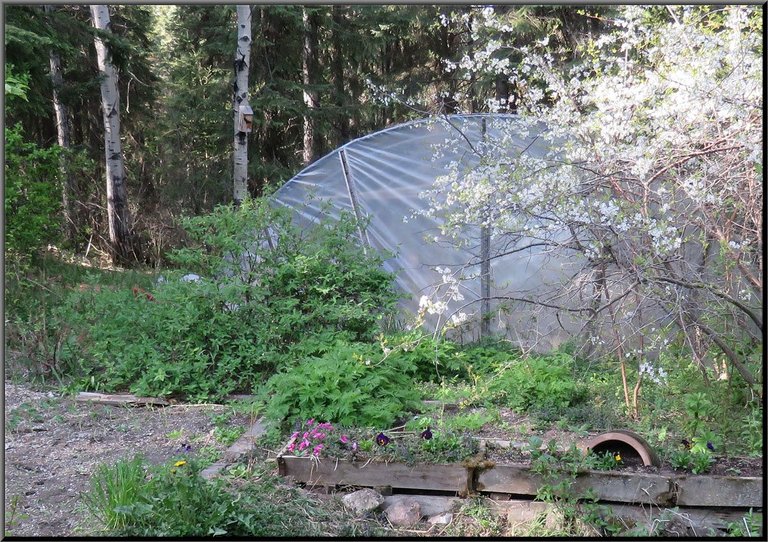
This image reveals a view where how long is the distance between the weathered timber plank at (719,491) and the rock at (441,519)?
1126 mm

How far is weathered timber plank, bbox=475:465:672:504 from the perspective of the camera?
10.4 feet

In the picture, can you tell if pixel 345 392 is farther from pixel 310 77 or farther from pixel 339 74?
pixel 339 74

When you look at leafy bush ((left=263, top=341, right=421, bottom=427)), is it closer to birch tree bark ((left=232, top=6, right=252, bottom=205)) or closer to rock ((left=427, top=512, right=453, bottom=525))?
rock ((left=427, top=512, right=453, bottom=525))

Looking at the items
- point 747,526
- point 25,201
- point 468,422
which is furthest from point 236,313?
point 747,526

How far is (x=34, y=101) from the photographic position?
8.57m

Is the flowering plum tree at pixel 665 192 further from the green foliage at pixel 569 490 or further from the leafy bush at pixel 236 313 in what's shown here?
the leafy bush at pixel 236 313

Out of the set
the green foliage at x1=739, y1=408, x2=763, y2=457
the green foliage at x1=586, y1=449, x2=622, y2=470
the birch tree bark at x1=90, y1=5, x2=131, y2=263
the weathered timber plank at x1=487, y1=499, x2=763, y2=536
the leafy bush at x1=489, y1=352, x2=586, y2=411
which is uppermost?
the birch tree bark at x1=90, y1=5, x2=131, y2=263

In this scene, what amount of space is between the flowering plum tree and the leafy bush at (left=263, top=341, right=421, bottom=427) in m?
0.62

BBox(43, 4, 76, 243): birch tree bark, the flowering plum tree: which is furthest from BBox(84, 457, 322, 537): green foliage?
BBox(43, 4, 76, 243): birch tree bark

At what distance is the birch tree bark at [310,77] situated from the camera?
1264 cm

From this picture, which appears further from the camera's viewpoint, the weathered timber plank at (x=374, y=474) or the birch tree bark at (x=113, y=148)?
the birch tree bark at (x=113, y=148)

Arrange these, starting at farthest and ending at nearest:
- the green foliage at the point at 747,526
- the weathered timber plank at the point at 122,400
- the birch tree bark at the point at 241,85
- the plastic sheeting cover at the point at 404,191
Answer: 1. the birch tree bark at the point at 241,85
2. the plastic sheeting cover at the point at 404,191
3. the weathered timber plank at the point at 122,400
4. the green foliage at the point at 747,526

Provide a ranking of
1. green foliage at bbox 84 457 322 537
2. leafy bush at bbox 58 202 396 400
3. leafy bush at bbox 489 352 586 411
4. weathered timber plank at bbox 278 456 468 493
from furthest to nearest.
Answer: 1. leafy bush at bbox 58 202 396 400
2. leafy bush at bbox 489 352 586 411
3. weathered timber plank at bbox 278 456 468 493
4. green foliage at bbox 84 457 322 537

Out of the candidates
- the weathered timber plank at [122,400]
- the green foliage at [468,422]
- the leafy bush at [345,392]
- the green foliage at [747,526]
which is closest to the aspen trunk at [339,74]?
the weathered timber plank at [122,400]
